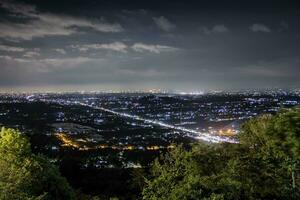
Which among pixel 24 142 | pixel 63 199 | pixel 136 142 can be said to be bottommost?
pixel 136 142

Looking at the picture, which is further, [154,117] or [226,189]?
[154,117]

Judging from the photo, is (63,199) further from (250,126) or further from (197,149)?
(250,126)

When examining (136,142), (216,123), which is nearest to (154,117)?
(216,123)

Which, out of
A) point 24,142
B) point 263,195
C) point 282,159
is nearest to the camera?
point 263,195

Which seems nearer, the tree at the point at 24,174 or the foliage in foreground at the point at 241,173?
the foliage in foreground at the point at 241,173

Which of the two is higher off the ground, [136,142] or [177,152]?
[177,152]
